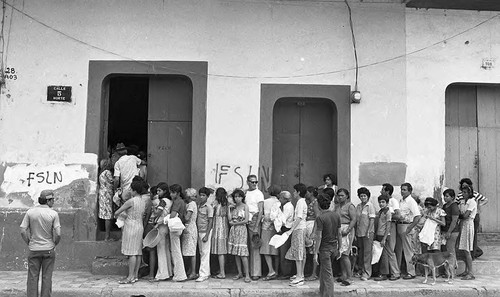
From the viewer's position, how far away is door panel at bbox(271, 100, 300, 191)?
10.4m

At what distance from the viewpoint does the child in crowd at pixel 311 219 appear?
8.56m

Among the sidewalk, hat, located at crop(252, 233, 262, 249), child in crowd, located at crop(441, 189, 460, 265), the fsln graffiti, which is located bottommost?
the sidewalk

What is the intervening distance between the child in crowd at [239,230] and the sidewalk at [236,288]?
44cm

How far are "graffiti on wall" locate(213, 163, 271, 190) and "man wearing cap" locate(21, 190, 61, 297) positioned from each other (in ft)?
11.1

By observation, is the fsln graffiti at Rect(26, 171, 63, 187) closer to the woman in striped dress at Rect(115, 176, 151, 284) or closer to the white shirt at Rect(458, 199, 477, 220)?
the woman in striped dress at Rect(115, 176, 151, 284)

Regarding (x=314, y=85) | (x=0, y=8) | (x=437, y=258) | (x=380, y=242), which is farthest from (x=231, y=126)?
(x=0, y=8)

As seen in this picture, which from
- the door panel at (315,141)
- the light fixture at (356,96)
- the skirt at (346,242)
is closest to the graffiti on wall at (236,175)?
the door panel at (315,141)

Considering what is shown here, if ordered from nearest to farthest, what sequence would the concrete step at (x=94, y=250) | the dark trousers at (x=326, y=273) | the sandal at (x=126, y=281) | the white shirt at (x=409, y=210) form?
the dark trousers at (x=326, y=273) → the sandal at (x=126, y=281) → the white shirt at (x=409, y=210) → the concrete step at (x=94, y=250)

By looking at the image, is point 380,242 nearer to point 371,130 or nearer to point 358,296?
point 358,296

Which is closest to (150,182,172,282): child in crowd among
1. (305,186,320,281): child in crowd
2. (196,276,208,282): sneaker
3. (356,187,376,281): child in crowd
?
(196,276,208,282): sneaker

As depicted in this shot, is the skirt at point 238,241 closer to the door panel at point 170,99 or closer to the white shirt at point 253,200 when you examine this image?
the white shirt at point 253,200

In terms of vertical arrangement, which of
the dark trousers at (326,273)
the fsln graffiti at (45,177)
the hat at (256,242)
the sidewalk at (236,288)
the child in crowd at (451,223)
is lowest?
the sidewalk at (236,288)

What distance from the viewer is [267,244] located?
8648 millimetres

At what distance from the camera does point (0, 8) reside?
383 inches
